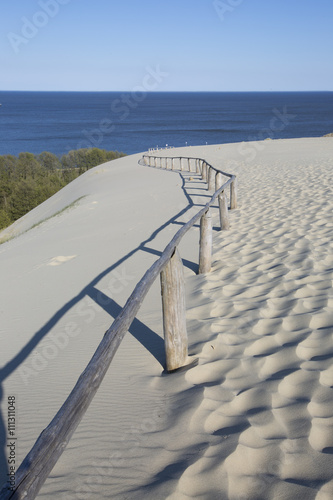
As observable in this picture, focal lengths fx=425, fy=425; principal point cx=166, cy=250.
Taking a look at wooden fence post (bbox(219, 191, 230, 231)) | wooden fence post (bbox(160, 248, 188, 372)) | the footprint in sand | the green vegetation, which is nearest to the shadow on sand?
→ wooden fence post (bbox(160, 248, 188, 372))

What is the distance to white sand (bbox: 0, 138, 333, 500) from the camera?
8.14ft

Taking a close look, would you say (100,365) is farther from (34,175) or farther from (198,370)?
(34,175)

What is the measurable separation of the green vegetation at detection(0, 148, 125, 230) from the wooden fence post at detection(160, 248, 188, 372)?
35.9 metres

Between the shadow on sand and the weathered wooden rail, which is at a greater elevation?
the weathered wooden rail

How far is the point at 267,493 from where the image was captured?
2.24m

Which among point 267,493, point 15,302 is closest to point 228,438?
point 267,493

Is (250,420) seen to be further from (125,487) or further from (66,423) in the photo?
(66,423)

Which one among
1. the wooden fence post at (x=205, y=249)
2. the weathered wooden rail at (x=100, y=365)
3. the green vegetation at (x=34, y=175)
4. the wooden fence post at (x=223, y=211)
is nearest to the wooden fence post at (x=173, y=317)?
the weathered wooden rail at (x=100, y=365)
